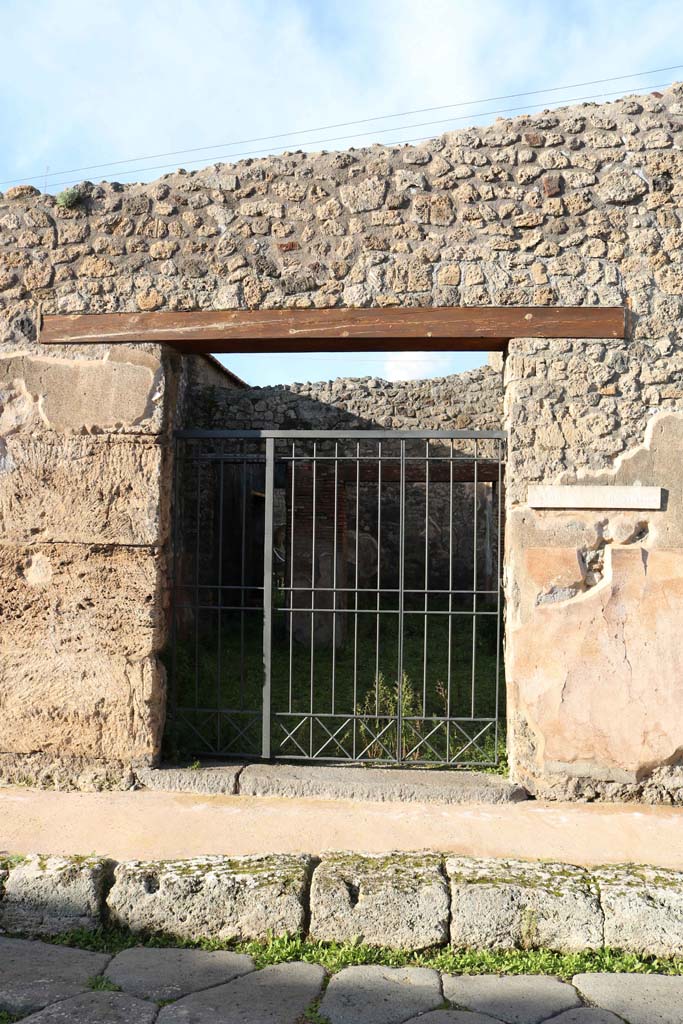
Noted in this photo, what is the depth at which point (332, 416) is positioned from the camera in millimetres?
10594

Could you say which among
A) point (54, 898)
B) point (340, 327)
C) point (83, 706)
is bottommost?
point (54, 898)

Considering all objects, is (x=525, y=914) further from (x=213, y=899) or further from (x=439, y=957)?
(x=213, y=899)

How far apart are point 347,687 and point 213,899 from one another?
4.40m

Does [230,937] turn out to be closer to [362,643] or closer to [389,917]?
[389,917]

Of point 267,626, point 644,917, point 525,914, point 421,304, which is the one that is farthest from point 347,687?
point 644,917

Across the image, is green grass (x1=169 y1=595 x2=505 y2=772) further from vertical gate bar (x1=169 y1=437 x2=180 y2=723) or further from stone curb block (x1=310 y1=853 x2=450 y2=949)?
stone curb block (x1=310 y1=853 x2=450 y2=949)

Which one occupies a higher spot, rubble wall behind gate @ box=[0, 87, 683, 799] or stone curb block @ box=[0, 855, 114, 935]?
rubble wall behind gate @ box=[0, 87, 683, 799]

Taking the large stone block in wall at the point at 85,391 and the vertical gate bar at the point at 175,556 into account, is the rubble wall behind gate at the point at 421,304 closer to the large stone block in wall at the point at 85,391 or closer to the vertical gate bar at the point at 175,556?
the large stone block in wall at the point at 85,391

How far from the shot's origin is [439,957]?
3143 millimetres

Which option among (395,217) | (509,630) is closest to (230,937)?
(509,630)

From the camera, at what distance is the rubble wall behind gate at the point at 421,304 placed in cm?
446

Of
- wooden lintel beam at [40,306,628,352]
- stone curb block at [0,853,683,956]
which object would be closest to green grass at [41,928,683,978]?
stone curb block at [0,853,683,956]

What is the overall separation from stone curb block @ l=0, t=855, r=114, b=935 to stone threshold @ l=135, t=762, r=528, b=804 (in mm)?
1191

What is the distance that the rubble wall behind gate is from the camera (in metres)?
4.46
